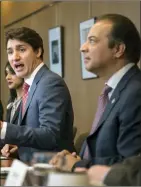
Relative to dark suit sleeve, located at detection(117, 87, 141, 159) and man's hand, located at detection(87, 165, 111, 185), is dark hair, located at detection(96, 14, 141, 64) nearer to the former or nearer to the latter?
dark suit sleeve, located at detection(117, 87, 141, 159)

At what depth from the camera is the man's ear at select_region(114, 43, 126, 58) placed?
2.20 metres

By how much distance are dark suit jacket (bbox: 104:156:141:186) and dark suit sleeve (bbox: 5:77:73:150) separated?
0.88 m

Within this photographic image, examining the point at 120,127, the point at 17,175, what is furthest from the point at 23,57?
the point at 17,175

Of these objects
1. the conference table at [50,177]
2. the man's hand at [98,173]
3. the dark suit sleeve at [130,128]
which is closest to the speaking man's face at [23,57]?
the dark suit sleeve at [130,128]

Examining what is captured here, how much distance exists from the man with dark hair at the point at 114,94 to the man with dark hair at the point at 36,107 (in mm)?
302

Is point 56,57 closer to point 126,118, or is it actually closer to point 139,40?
point 139,40

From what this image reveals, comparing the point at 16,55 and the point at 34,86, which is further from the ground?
the point at 16,55

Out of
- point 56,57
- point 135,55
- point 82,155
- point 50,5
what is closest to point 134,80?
point 135,55

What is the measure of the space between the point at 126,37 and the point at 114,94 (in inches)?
13.5

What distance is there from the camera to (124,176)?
151 cm

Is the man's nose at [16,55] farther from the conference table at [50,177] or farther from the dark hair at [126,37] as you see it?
the conference table at [50,177]

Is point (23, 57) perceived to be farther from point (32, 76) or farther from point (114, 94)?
point (114, 94)

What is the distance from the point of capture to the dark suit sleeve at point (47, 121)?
2.37 metres

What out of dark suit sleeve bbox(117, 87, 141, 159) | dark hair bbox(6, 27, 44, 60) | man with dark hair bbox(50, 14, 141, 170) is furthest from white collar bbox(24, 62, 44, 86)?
dark suit sleeve bbox(117, 87, 141, 159)
